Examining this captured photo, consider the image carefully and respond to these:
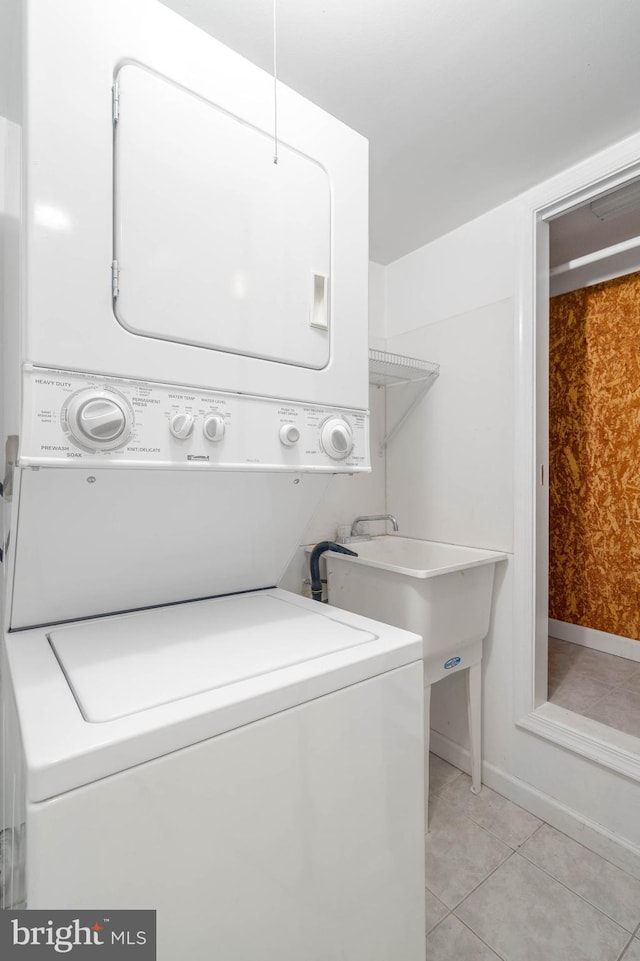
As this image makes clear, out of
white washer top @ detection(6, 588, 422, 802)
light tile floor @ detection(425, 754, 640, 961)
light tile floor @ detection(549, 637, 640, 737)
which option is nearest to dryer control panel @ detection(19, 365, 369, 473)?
white washer top @ detection(6, 588, 422, 802)

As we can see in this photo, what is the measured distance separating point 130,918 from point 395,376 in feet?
8.22

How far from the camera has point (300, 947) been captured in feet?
3.09

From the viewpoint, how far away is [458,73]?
64.1 inches

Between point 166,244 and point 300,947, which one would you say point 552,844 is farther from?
point 166,244

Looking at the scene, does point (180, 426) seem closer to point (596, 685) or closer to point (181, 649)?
point (181, 649)

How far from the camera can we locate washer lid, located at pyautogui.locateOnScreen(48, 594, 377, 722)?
2.96ft

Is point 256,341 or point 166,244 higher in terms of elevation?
point 166,244

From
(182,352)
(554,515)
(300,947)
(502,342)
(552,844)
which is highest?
(502,342)

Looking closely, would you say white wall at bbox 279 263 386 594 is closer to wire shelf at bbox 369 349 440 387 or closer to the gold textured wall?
wire shelf at bbox 369 349 440 387

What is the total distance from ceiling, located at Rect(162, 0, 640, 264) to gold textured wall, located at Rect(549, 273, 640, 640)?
1.67m

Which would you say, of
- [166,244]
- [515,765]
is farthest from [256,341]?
[515,765]

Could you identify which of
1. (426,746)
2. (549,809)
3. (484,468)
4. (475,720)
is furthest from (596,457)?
(426,746)

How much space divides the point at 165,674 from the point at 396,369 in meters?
2.00

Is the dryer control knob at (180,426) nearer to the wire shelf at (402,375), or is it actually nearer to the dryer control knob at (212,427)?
the dryer control knob at (212,427)
